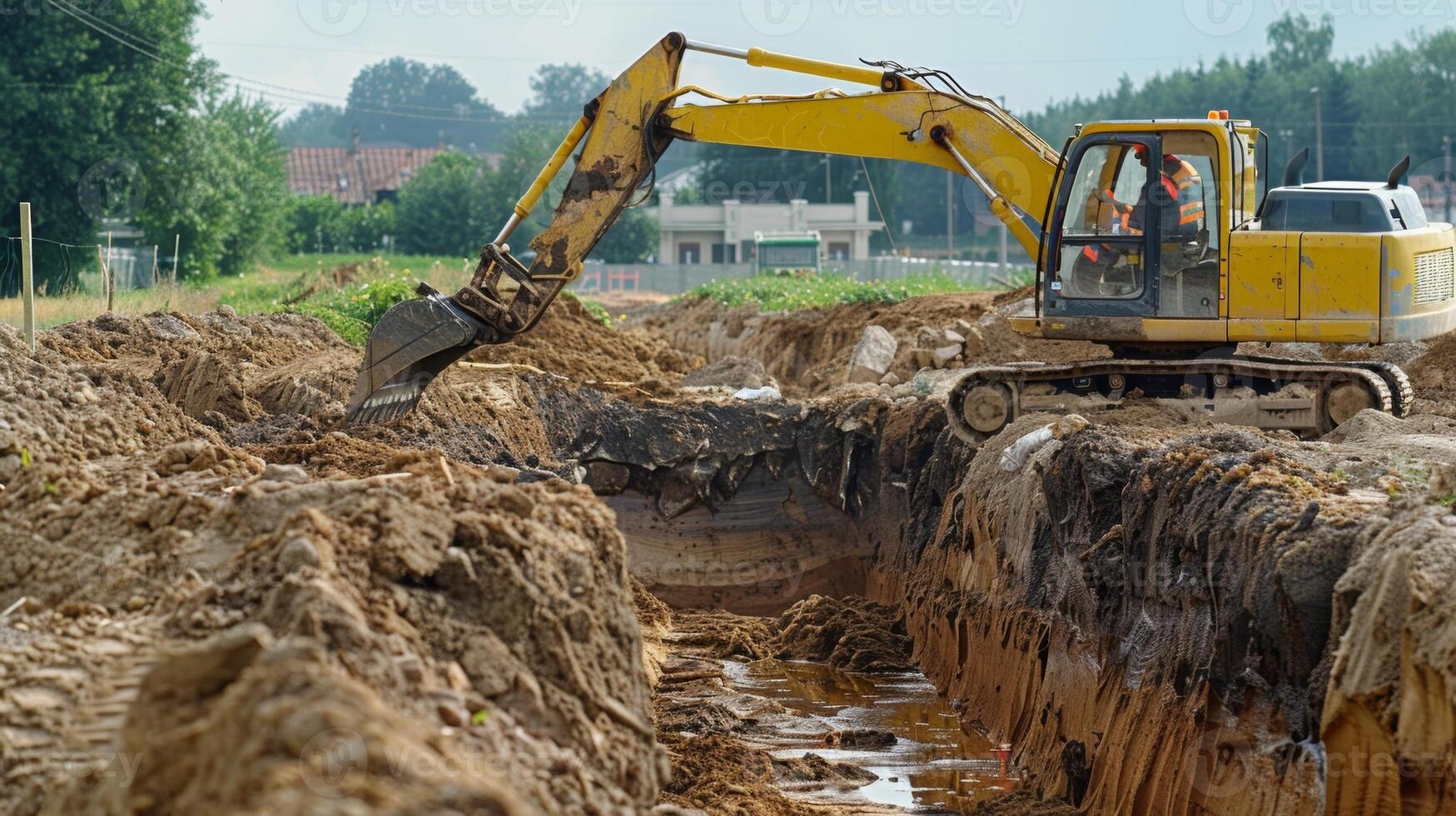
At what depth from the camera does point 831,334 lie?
2512 cm

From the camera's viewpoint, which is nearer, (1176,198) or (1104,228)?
(1176,198)

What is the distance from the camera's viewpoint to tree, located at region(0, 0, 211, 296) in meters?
30.8

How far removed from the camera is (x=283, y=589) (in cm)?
497

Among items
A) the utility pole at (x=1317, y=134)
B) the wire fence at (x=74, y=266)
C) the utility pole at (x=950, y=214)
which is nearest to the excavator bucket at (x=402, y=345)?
the wire fence at (x=74, y=266)

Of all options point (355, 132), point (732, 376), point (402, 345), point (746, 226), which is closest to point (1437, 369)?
point (732, 376)

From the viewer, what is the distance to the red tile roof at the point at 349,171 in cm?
8412

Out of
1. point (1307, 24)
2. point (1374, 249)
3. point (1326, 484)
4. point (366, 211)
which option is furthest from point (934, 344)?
point (1307, 24)

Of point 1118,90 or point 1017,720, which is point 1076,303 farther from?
point 1118,90

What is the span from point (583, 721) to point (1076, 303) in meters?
7.45

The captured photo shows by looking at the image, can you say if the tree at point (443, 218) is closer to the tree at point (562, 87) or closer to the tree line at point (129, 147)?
the tree line at point (129, 147)

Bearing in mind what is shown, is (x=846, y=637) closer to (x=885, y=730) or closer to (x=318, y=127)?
(x=885, y=730)

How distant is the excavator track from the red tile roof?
72.8 m

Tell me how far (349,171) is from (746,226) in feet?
105

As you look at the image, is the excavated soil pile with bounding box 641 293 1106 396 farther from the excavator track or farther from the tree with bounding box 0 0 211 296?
the tree with bounding box 0 0 211 296
